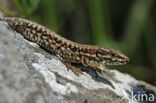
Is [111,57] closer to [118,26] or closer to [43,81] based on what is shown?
[43,81]

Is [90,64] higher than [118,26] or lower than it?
lower

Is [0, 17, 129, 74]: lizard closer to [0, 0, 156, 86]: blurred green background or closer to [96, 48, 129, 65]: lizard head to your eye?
[96, 48, 129, 65]: lizard head

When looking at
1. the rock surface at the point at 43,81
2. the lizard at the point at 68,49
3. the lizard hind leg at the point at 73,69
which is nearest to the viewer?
the rock surface at the point at 43,81

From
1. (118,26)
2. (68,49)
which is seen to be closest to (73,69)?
(68,49)

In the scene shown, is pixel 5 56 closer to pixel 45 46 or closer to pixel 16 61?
pixel 16 61

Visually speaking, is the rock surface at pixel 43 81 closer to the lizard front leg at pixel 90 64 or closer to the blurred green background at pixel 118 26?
the lizard front leg at pixel 90 64

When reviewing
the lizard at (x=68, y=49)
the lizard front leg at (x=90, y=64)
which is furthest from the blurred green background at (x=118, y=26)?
the lizard front leg at (x=90, y=64)

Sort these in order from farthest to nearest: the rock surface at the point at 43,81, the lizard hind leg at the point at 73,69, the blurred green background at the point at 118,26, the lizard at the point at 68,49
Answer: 1. the blurred green background at the point at 118,26
2. the lizard at the point at 68,49
3. the lizard hind leg at the point at 73,69
4. the rock surface at the point at 43,81

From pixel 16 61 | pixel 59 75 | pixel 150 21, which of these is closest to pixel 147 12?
pixel 150 21
